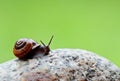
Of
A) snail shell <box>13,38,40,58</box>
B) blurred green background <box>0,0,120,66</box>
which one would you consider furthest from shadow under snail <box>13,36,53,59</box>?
blurred green background <box>0,0,120,66</box>

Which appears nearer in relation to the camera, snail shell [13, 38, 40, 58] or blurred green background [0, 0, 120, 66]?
snail shell [13, 38, 40, 58]

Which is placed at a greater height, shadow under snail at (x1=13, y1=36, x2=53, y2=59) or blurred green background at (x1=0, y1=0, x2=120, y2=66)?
blurred green background at (x1=0, y1=0, x2=120, y2=66)

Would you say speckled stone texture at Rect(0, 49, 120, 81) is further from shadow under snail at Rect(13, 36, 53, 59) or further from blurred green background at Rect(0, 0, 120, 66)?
blurred green background at Rect(0, 0, 120, 66)

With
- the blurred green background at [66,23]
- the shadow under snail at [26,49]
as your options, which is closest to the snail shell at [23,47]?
the shadow under snail at [26,49]

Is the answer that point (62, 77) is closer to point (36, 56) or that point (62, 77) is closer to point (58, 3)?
point (36, 56)

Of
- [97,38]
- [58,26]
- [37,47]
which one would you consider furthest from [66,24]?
[37,47]

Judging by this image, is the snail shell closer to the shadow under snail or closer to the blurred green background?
the shadow under snail

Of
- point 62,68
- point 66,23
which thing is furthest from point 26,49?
point 66,23

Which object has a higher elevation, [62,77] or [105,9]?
[105,9]
